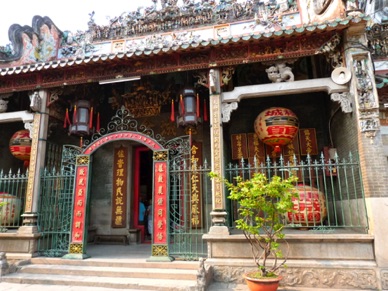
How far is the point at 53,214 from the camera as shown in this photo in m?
6.45

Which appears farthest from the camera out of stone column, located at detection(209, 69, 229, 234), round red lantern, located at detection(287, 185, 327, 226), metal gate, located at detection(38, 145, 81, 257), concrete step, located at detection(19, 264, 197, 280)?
metal gate, located at detection(38, 145, 81, 257)

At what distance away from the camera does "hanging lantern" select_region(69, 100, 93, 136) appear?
692 cm

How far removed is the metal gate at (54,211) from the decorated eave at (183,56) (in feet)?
6.01

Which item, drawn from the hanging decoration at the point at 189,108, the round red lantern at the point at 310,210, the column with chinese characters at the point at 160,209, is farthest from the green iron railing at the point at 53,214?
the round red lantern at the point at 310,210

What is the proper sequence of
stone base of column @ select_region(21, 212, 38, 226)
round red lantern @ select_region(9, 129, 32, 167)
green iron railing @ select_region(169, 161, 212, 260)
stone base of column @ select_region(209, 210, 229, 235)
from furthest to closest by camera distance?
1. round red lantern @ select_region(9, 129, 32, 167)
2. stone base of column @ select_region(21, 212, 38, 226)
3. green iron railing @ select_region(169, 161, 212, 260)
4. stone base of column @ select_region(209, 210, 229, 235)

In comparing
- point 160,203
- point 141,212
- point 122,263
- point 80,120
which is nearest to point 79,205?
point 122,263

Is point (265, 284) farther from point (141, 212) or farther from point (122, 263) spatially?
point (141, 212)

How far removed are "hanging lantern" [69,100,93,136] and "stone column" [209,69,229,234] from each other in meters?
3.16

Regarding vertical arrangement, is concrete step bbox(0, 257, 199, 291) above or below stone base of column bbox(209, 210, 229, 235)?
below

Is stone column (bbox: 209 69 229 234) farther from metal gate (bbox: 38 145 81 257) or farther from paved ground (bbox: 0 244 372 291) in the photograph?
metal gate (bbox: 38 145 81 257)

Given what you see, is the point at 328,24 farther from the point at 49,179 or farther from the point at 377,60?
the point at 49,179

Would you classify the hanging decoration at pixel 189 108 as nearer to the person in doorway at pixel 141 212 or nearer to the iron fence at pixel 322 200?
the iron fence at pixel 322 200

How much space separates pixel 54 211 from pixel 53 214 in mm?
142

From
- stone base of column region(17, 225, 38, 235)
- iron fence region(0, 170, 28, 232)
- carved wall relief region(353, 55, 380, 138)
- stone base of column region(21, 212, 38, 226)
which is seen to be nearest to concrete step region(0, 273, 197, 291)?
stone base of column region(17, 225, 38, 235)
